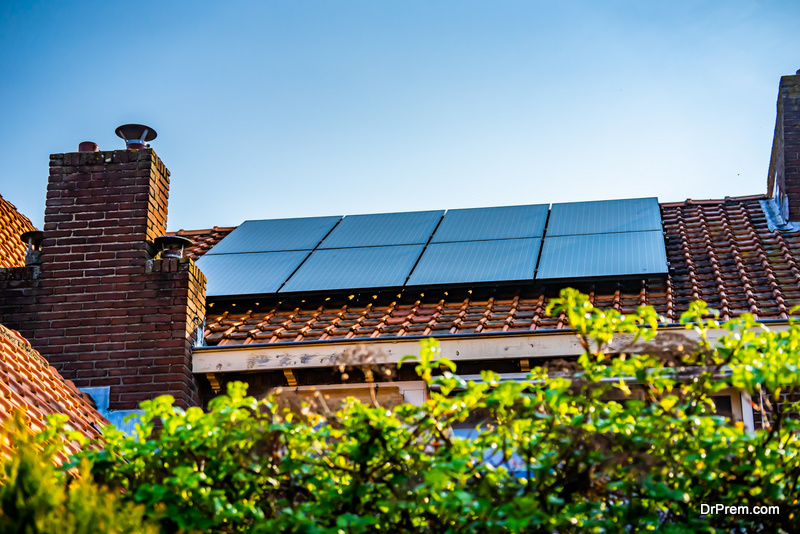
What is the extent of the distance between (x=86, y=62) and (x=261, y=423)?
32.4ft

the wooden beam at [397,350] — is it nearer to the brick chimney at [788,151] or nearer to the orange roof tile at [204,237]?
the brick chimney at [788,151]

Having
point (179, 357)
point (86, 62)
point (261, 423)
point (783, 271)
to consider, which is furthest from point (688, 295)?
point (86, 62)

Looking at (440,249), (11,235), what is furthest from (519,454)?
(11,235)

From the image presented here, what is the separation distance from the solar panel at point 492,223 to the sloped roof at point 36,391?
485 centimetres

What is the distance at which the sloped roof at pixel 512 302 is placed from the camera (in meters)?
9.13

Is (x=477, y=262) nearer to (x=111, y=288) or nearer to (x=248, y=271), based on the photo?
(x=248, y=271)

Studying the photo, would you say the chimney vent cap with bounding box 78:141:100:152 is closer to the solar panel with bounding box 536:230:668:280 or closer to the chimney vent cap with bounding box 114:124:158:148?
the chimney vent cap with bounding box 114:124:158:148

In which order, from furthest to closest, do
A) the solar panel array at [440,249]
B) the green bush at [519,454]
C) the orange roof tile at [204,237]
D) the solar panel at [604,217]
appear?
the orange roof tile at [204,237] → the solar panel at [604,217] → the solar panel array at [440,249] → the green bush at [519,454]

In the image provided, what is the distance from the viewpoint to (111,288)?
31.4 ft

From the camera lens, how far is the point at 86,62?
1329cm

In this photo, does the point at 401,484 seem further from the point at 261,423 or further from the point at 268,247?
the point at 268,247

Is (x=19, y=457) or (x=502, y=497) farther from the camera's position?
(x=502, y=497)

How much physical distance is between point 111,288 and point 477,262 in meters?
4.06

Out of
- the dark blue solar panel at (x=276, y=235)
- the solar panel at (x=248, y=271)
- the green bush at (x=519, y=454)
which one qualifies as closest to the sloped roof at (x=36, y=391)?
the solar panel at (x=248, y=271)
